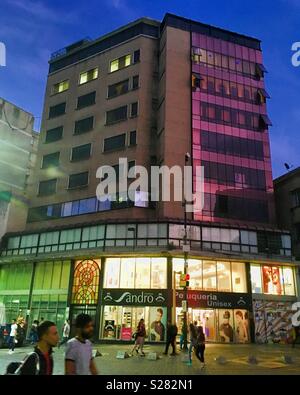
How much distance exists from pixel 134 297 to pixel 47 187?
18830 millimetres

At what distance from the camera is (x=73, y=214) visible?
37312mm

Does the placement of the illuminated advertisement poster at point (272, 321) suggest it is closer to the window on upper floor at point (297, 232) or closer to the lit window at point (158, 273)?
the window on upper floor at point (297, 232)

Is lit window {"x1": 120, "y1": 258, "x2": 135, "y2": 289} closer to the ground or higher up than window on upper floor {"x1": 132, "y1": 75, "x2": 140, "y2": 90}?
closer to the ground

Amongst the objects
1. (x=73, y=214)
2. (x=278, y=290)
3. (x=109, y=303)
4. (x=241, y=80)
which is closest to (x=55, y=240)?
(x=73, y=214)

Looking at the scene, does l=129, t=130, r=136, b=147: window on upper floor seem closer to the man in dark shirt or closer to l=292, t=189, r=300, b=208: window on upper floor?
l=292, t=189, r=300, b=208: window on upper floor

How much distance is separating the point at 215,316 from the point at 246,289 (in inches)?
144

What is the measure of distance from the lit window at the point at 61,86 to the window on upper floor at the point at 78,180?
13.2 meters

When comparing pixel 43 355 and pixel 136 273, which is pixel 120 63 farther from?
pixel 43 355

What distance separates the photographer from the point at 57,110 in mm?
44875

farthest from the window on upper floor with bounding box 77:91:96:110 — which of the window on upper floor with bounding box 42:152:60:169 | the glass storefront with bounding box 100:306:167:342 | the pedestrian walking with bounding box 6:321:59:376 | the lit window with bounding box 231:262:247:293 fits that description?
the pedestrian walking with bounding box 6:321:59:376

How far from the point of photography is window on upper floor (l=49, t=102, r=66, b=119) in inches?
1746

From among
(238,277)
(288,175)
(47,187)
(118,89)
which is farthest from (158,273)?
(118,89)

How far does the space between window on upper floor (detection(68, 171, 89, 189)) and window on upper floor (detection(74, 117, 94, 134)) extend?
543 cm

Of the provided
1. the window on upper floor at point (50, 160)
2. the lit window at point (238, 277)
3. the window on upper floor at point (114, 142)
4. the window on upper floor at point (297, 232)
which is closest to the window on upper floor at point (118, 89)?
the window on upper floor at point (114, 142)
